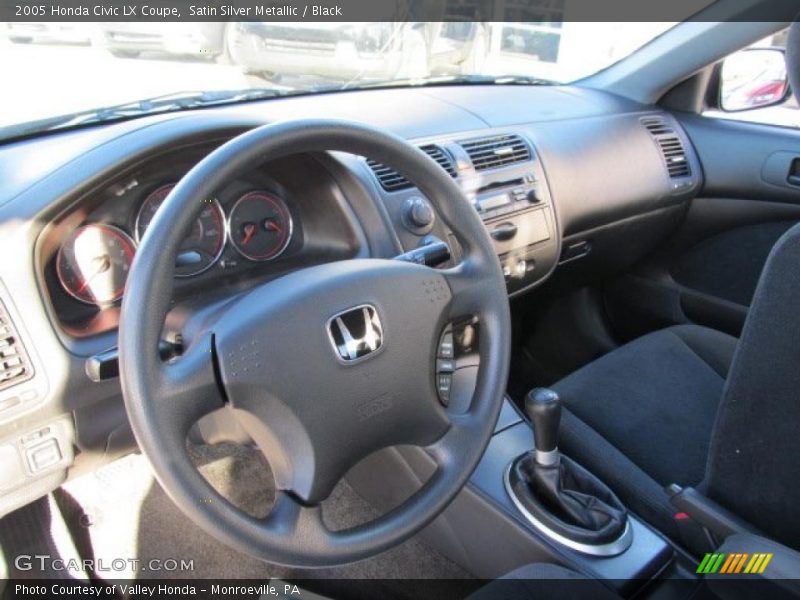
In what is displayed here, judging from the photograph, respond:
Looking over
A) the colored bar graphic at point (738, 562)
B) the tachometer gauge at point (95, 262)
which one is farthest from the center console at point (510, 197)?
the colored bar graphic at point (738, 562)

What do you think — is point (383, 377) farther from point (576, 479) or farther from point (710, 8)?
point (710, 8)

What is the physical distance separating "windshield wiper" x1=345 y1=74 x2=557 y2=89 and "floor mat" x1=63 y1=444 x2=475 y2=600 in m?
1.11

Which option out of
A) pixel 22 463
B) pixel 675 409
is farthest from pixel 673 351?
pixel 22 463

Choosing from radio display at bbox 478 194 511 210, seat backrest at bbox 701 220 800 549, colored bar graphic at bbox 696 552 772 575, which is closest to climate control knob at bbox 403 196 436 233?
radio display at bbox 478 194 511 210

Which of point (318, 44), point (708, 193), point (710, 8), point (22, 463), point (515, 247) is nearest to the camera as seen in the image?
point (22, 463)

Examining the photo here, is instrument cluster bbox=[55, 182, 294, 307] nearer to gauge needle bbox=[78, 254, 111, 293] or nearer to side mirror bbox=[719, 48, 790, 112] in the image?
gauge needle bbox=[78, 254, 111, 293]

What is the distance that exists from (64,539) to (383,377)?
1.14m

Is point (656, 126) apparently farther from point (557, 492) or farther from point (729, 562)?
point (729, 562)

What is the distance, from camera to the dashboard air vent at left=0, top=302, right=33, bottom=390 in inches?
40.8

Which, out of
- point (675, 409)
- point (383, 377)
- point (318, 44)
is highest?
point (318, 44)

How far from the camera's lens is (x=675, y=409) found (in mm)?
1713

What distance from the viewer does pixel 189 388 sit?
88cm

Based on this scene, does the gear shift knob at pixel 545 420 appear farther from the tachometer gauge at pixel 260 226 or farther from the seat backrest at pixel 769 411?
the tachometer gauge at pixel 260 226

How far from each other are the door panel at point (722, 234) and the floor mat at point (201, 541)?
4.31 feet
